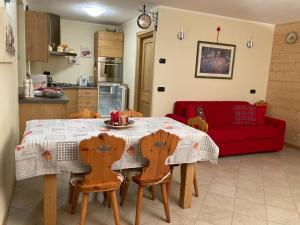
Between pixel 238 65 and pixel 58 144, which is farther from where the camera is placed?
pixel 238 65

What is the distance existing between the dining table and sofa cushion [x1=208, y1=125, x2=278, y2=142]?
1.55 m

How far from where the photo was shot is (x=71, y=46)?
608 cm

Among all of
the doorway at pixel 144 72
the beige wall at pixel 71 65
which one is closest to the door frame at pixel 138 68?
the doorway at pixel 144 72

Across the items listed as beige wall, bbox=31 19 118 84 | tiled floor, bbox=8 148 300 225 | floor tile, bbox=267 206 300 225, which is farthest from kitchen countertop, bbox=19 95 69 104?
floor tile, bbox=267 206 300 225

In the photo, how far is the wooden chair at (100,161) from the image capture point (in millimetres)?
1853

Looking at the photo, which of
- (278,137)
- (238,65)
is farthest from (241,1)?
(278,137)

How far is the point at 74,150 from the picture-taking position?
1.96 metres

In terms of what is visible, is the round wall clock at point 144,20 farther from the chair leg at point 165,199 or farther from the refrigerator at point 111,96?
the chair leg at point 165,199

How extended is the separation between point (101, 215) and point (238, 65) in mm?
3961

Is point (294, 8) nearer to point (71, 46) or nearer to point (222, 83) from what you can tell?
point (222, 83)

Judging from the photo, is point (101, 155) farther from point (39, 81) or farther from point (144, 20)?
point (39, 81)

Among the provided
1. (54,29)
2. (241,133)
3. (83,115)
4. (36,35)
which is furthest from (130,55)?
(83,115)

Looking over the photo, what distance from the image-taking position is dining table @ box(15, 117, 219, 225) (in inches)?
74.2

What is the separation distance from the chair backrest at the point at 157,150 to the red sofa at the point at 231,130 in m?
1.96
